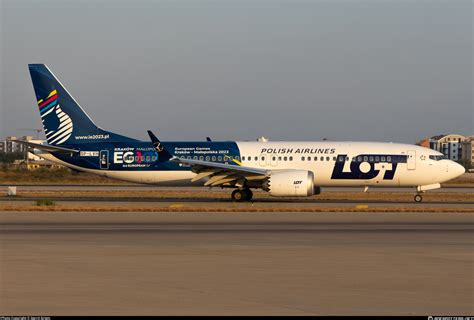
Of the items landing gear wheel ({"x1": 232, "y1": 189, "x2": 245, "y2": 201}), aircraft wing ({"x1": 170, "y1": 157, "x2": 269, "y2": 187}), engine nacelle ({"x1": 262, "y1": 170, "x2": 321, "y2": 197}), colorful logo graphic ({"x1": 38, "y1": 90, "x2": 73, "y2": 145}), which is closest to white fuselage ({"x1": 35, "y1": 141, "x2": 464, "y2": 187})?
aircraft wing ({"x1": 170, "y1": 157, "x2": 269, "y2": 187})

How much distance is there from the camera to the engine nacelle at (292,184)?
132 feet

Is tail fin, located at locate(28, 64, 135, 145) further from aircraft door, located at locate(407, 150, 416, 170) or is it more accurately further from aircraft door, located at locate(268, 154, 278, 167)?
aircraft door, located at locate(407, 150, 416, 170)

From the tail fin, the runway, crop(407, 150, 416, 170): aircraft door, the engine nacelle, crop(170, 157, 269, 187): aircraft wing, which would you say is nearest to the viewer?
the runway

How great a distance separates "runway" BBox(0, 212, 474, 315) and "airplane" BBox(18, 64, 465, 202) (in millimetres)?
13738

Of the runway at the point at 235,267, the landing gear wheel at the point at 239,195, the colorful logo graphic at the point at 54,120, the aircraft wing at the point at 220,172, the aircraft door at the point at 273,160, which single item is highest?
the colorful logo graphic at the point at 54,120

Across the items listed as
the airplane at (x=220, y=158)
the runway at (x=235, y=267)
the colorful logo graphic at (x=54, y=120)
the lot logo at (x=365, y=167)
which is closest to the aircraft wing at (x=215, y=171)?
the airplane at (x=220, y=158)

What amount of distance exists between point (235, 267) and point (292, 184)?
23588 millimetres

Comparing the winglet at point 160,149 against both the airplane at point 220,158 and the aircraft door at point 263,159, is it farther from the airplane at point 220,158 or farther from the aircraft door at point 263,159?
the aircraft door at point 263,159

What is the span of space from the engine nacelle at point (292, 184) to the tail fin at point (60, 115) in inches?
390

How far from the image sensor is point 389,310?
12.2 meters

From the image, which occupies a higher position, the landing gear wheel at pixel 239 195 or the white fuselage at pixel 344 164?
the white fuselage at pixel 344 164

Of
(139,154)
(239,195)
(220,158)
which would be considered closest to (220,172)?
(239,195)

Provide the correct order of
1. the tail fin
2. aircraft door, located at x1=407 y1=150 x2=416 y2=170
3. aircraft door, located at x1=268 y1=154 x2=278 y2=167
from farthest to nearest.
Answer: the tail fin
aircraft door, located at x1=268 y1=154 x2=278 y2=167
aircraft door, located at x1=407 y1=150 x2=416 y2=170

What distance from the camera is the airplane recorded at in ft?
141
